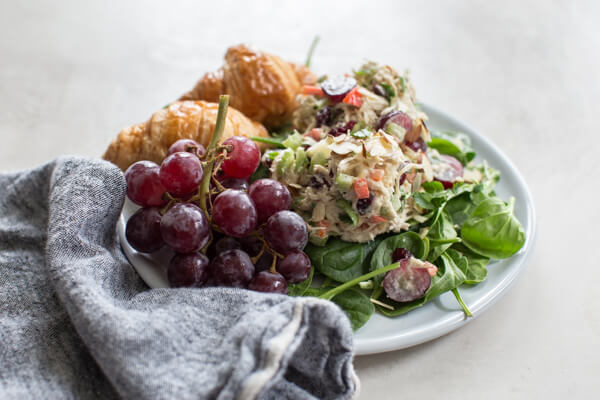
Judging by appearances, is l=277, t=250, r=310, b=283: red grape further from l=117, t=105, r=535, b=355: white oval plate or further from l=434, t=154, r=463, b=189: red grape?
l=434, t=154, r=463, b=189: red grape

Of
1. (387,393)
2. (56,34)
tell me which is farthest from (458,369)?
(56,34)

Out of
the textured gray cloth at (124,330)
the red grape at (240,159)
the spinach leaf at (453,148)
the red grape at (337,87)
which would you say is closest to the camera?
the textured gray cloth at (124,330)

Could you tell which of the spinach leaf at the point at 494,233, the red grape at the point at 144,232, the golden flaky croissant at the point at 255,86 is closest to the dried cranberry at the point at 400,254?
the spinach leaf at the point at 494,233

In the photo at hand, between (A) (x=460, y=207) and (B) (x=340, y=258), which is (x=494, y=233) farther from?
(B) (x=340, y=258)

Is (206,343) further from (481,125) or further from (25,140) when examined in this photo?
(481,125)

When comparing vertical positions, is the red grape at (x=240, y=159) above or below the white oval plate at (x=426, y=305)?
above

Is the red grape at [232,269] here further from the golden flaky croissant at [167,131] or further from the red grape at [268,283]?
the golden flaky croissant at [167,131]
